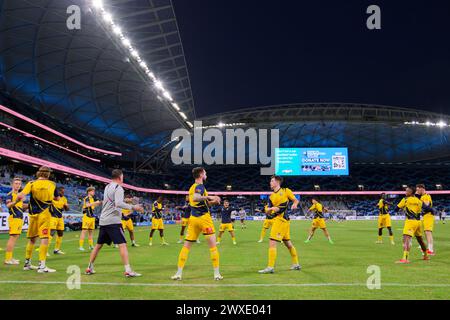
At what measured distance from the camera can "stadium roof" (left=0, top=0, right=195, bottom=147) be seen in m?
30.1

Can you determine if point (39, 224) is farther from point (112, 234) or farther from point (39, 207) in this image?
point (112, 234)

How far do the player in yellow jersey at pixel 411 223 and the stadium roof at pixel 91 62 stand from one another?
2494 centimetres

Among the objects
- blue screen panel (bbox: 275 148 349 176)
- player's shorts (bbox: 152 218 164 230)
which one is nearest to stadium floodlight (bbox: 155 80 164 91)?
player's shorts (bbox: 152 218 164 230)

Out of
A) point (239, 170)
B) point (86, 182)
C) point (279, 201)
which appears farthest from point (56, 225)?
point (239, 170)

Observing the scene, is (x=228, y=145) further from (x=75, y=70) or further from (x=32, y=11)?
(x=32, y=11)

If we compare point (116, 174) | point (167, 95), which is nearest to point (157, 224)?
point (116, 174)

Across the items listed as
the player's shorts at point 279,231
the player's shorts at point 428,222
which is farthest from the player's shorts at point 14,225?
the player's shorts at point 428,222

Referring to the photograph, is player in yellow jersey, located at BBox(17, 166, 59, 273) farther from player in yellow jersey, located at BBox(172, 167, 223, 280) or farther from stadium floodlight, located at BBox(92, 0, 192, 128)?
stadium floodlight, located at BBox(92, 0, 192, 128)

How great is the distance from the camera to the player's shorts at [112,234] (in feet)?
25.7

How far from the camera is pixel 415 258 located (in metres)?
11.4

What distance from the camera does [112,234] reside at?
7.90m

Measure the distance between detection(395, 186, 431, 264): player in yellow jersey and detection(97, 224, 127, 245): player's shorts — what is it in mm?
8112

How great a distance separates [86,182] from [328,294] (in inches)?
2444
